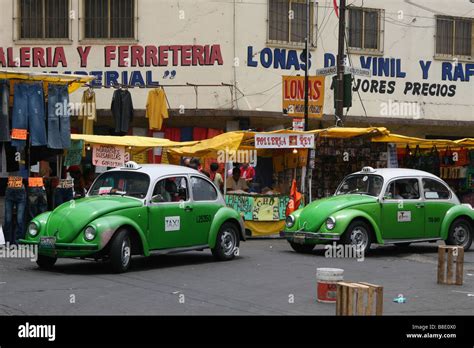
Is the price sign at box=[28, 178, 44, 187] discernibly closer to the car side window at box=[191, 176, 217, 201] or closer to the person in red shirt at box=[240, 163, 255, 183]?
the car side window at box=[191, 176, 217, 201]

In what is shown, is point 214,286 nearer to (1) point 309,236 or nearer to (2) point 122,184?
(2) point 122,184

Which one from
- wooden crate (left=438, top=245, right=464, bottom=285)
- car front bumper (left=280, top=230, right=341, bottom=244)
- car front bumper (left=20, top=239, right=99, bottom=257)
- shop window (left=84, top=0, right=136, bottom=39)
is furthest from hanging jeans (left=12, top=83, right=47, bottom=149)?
shop window (left=84, top=0, right=136, bottom=39)

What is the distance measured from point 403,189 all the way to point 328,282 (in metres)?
6.62

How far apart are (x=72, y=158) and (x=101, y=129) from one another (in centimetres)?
896

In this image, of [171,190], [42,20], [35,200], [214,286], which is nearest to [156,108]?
[42,20]

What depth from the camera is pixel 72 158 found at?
18.3 meters

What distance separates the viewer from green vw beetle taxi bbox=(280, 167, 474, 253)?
16156 mm

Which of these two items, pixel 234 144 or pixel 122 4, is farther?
pixel 122 4

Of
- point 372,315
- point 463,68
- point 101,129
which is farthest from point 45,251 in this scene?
point 463,68

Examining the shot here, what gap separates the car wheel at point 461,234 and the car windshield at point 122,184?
699 centimetres

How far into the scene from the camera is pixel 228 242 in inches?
606

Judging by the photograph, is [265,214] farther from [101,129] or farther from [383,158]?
[101,129]

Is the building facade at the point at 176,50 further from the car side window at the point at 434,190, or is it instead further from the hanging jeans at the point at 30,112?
the car side window at the point at 434,190
